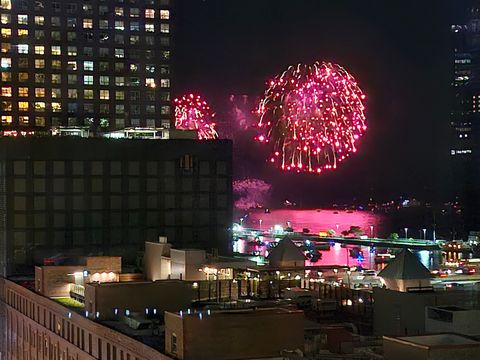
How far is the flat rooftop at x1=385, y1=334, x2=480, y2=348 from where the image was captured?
114 feet

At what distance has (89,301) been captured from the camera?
55.7 metres

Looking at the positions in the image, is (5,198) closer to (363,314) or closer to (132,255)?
(132,255)

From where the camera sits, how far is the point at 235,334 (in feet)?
136

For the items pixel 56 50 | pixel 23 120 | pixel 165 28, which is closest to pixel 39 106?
pixel 23 120

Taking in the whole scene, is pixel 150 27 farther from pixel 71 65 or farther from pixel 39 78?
pixel 39 78

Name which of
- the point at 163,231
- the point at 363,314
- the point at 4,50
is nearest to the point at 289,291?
the point at 363,314

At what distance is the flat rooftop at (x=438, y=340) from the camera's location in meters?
34.8

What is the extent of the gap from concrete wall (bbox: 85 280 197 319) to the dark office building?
26911mm

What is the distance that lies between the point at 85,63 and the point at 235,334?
94581 mm

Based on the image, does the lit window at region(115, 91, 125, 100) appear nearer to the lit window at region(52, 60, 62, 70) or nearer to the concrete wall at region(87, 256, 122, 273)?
the lit window at region(52, 60, 62, 70)

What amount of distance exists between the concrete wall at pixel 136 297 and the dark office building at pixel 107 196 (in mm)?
26911

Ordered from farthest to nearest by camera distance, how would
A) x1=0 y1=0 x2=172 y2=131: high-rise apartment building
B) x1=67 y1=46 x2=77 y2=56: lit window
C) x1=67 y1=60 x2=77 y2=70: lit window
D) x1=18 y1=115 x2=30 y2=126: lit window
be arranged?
x1=67 y1=46 x2=77 y2=56: lit window, x1=67 y1=60 x2=77 y2=70: lit window, x1=0 y1=0 x2=172 y2=131: high-rise apartment building, x1=18 y1=115 x2=30 y2=126: lit window

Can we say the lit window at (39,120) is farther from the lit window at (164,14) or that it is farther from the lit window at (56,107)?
the lit window at (164,14)

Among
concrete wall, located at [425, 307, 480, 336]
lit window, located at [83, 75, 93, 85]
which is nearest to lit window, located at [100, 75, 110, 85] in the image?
lit window, located at [83, 75, 93, 85]
